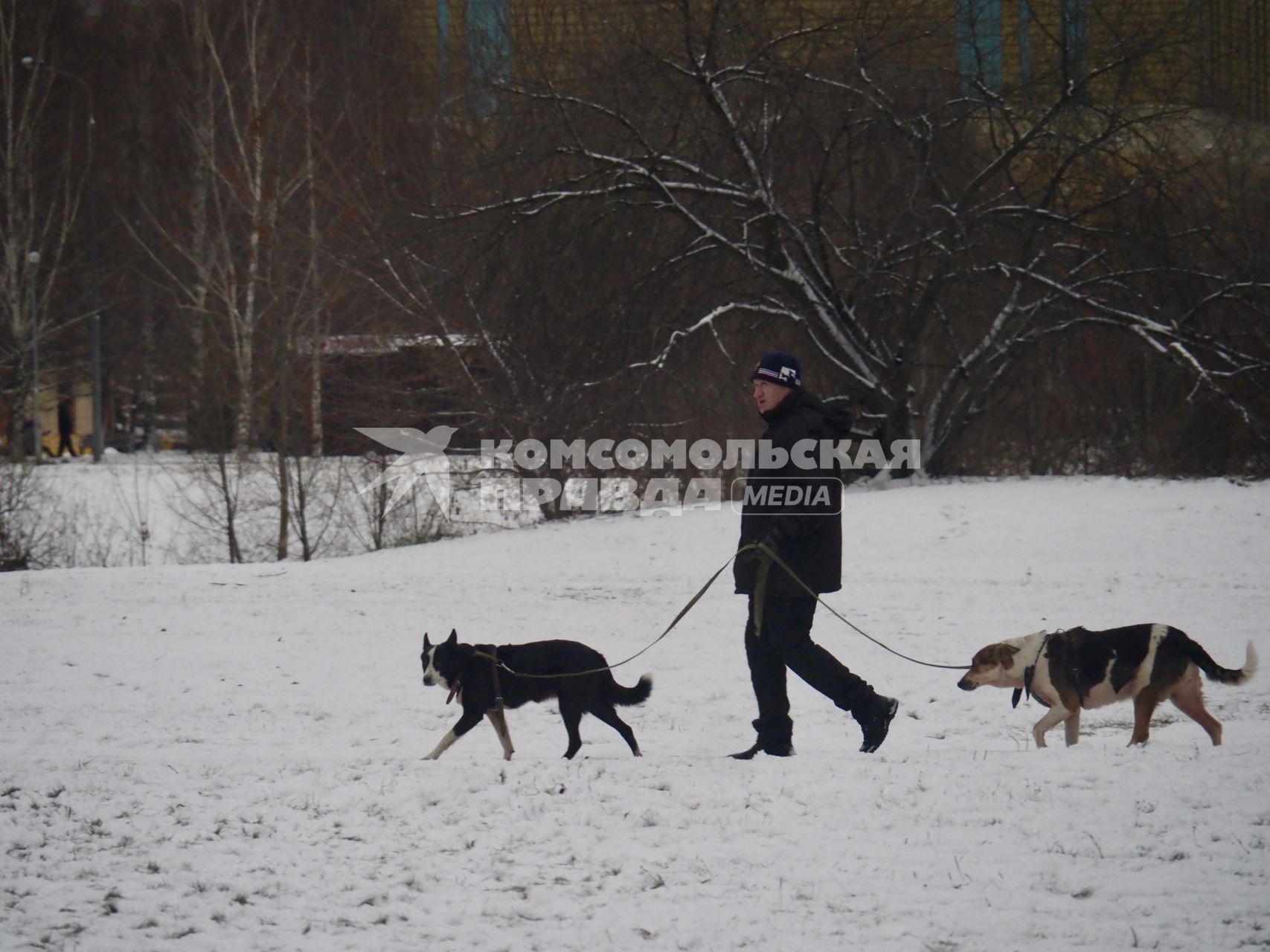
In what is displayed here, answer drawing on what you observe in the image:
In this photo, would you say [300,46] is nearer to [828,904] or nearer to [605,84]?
[605,84]

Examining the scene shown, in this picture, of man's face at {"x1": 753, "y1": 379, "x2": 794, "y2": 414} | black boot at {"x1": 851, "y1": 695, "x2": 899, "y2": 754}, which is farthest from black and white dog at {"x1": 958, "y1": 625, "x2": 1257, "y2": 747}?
man's face at {"x1": 753, "y1": 379, "x2": 794, "y2": 414}

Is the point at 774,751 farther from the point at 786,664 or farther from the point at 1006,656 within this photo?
the point at 1006,656

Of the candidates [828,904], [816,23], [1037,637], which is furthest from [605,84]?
[828,904]

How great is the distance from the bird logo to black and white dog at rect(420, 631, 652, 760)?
13.3 meters

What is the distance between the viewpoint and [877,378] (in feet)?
64.4

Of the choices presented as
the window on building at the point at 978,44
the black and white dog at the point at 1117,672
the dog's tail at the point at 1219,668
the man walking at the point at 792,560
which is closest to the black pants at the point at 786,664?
the man walking at the point at 792,560

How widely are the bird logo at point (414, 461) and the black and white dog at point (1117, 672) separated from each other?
14.5 m

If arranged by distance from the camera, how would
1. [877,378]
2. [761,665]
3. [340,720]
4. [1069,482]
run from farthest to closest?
[877,378], [1069,482], [340,720], [761,665]

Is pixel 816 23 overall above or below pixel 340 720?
above

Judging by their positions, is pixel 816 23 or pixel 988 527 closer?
pixel 988 527

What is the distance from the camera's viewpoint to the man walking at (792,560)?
6.58 metres

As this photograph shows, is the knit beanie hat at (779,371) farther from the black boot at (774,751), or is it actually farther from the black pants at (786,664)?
the black boot at (774,751)

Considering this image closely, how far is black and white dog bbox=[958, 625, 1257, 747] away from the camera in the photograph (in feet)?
21.8

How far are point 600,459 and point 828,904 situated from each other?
15552 millimetres
